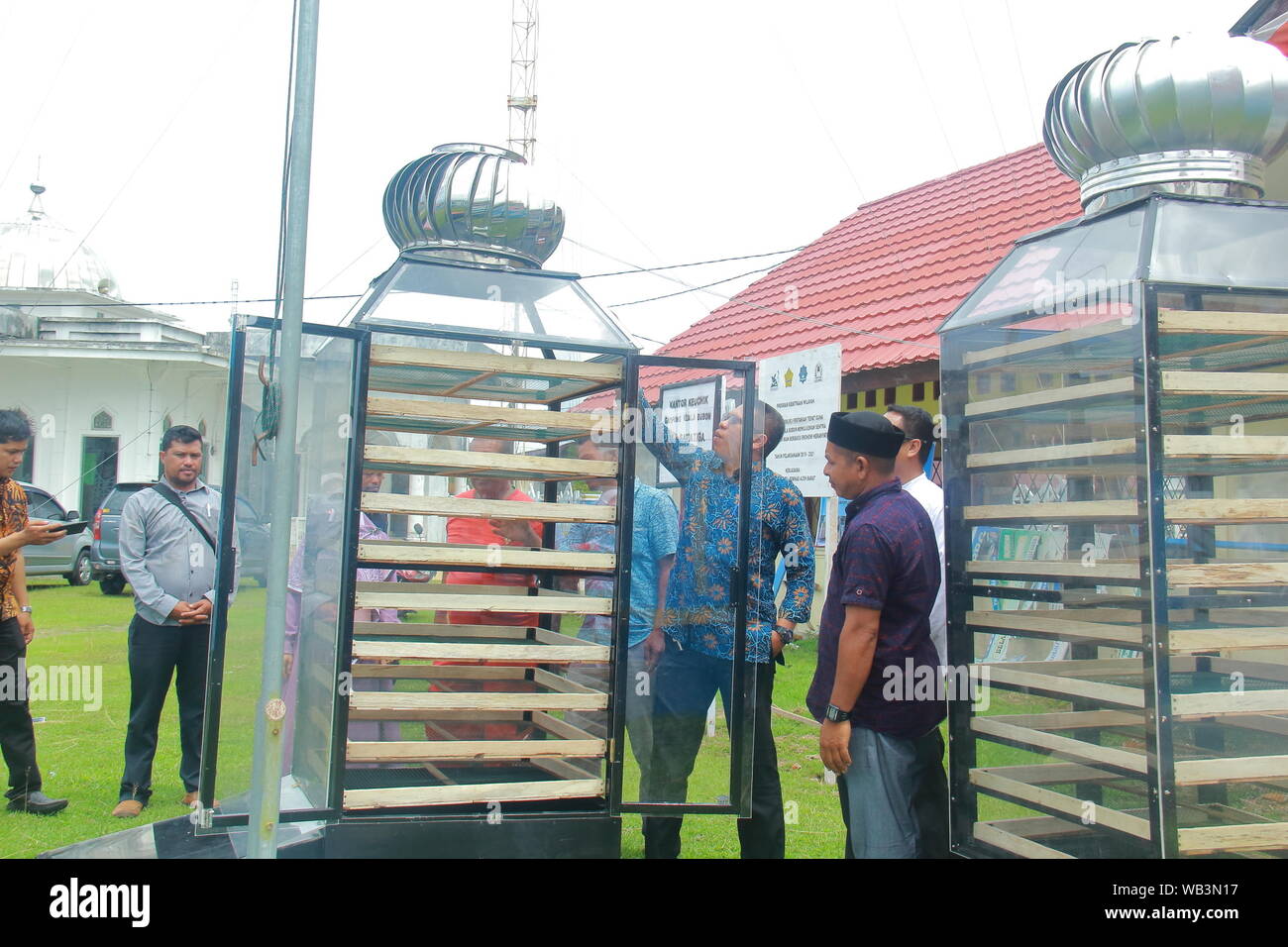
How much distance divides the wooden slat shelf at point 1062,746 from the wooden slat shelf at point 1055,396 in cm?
117

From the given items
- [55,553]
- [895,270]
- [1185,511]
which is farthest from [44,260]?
[1185,511]

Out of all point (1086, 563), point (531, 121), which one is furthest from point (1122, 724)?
point (531, 121)

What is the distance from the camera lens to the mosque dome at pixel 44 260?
27.6 meters

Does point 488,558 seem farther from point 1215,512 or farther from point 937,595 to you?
point 1215,512

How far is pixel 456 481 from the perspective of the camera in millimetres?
6738

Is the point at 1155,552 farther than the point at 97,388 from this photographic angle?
No

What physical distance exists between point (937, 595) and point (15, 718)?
4.59 m

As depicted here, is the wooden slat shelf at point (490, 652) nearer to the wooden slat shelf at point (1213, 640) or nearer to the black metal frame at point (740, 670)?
the black metal frame at point (740, 670)

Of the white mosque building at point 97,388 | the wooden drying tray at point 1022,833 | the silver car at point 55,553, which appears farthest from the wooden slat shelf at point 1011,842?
the white mosque building at point 97,388

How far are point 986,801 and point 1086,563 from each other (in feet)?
3.31

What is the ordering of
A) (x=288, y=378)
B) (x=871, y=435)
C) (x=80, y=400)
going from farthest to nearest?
(x=80, y=400)
(x=871, y=435)
(x=288, y=378)

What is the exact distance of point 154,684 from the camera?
5254 mm

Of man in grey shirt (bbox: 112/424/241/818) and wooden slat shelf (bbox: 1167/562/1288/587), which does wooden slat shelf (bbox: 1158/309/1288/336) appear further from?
man in grey shirt (bbox: 112/424/241/818)

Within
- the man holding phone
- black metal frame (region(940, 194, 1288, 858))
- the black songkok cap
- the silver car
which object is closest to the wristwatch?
black metal frame (region(940, 194, 1288, 858))
